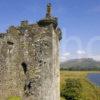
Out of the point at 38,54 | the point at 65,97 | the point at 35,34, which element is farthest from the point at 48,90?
the point at 65,97

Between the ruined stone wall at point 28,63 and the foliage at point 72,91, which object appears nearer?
the ruined stone wall at point 28,63

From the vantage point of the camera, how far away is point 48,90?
16016 mm

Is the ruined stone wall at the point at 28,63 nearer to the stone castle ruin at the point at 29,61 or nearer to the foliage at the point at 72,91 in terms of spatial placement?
the stone castle ruin at the point at 29,61

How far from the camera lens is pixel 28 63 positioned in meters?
16.2

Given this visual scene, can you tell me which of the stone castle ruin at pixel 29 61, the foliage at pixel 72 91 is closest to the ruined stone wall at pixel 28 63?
the stone castle ruin at pixel 29 61

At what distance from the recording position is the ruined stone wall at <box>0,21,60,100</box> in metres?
15.9

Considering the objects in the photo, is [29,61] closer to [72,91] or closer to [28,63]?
[28,63]

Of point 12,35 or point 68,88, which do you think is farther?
point 68,88

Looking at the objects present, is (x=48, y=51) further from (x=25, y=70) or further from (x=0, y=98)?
(x=0, y=98)

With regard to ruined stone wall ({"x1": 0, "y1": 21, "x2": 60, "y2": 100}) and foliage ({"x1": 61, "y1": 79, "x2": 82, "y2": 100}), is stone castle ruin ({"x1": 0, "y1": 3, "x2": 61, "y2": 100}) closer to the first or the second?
ruined stone wall ({"x1": 0, "y1": 21, "x2": 60, "y2": 100})

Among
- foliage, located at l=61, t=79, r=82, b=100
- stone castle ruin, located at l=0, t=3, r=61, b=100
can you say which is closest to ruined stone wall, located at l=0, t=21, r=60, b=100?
stone castle ruin, located at l=0, t=3, r=61, b=100

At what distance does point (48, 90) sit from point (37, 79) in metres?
0.84

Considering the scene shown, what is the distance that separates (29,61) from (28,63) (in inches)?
4.9

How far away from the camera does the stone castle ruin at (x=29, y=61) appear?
1595 centimetres
